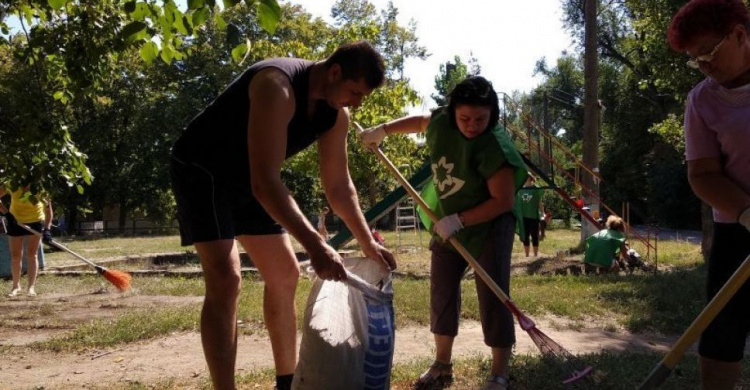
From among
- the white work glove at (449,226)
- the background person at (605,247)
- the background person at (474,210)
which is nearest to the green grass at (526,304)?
the background person at (605,247)

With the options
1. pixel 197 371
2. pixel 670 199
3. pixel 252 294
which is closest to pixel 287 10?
pixel 670 199

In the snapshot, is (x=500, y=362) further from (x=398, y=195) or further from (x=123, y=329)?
(x=123, y=329)

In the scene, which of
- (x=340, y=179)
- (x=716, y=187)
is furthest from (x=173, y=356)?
(x=716, y=187)

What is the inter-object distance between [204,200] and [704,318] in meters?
1.86

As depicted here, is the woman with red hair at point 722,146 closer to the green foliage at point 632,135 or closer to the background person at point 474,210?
the background person at point 474,210

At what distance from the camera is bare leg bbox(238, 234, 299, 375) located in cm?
296

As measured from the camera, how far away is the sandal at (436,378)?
3320 mm

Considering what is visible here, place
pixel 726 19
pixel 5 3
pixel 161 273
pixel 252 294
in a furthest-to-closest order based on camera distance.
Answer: pixel 161 273
pixel 252 294
pixel 5 3
pixel 726 19

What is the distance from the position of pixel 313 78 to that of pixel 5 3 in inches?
110

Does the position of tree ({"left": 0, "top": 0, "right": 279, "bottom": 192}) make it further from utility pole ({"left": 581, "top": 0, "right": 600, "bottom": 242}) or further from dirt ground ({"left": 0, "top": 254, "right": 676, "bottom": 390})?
utility pole ({"left": 581, "top": 0, "right": 600, "bottom": 242})

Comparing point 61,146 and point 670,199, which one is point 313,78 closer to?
point 61,146

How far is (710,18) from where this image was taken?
2.29 m

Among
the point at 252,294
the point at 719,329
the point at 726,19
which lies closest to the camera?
the point at 726,19

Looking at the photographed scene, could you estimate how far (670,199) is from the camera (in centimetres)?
2700
